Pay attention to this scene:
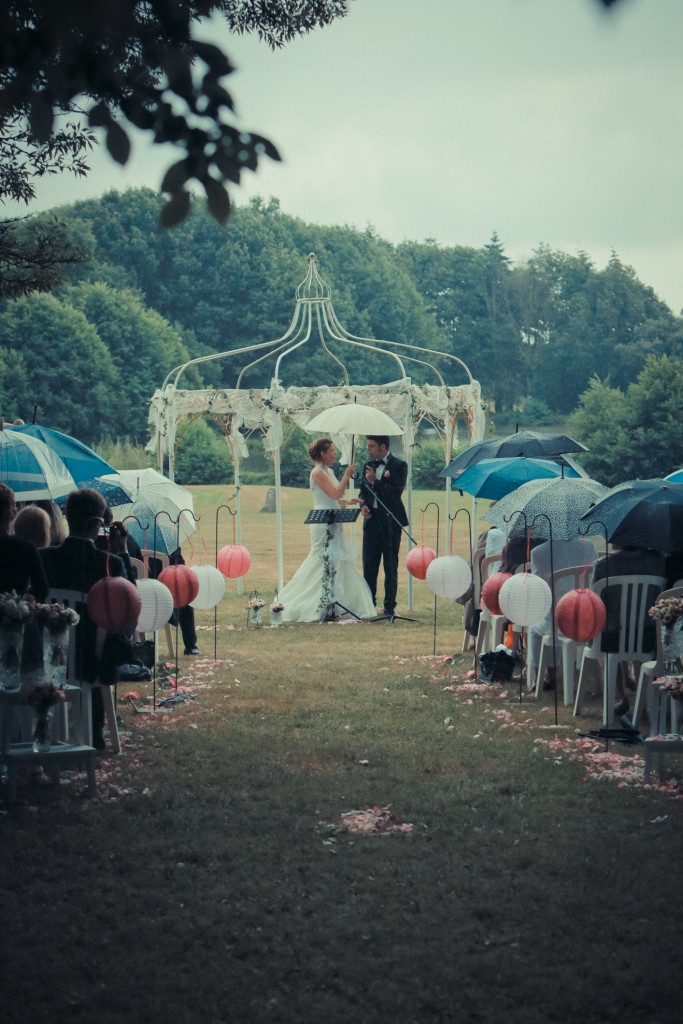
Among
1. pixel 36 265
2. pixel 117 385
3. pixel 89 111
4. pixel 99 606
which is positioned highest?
pixel 117 385

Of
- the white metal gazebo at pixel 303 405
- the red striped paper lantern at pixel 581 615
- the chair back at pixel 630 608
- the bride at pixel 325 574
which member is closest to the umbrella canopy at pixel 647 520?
the chair back at pixel 630 608

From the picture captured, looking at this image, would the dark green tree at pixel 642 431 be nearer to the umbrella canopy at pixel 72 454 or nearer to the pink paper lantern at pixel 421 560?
the pink paper lantern at pixel 421 560

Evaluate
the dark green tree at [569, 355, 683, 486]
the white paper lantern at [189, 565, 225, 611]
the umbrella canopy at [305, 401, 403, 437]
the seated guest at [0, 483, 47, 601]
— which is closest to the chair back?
the white paper lantern at [189, 565, 225, 611]

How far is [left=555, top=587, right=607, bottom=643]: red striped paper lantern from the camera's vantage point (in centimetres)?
689

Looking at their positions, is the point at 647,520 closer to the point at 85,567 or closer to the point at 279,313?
the point at 85,567

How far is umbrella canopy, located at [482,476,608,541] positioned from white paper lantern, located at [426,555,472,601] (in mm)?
624

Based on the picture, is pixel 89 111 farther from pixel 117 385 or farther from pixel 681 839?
pixel 117 385

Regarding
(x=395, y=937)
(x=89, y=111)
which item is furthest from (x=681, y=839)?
(x=89, y=111)

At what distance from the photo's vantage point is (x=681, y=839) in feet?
17.2

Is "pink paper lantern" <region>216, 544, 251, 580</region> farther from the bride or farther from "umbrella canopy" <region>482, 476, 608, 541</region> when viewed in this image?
"umbrella canopy" <region>482, 476, 608, 541</region>

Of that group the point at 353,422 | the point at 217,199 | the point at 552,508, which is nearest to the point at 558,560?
the point at 552,508

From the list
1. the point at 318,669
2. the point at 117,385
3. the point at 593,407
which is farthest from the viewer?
the point at 117,385

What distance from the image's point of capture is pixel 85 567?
659cm

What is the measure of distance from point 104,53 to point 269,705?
18.3ft
